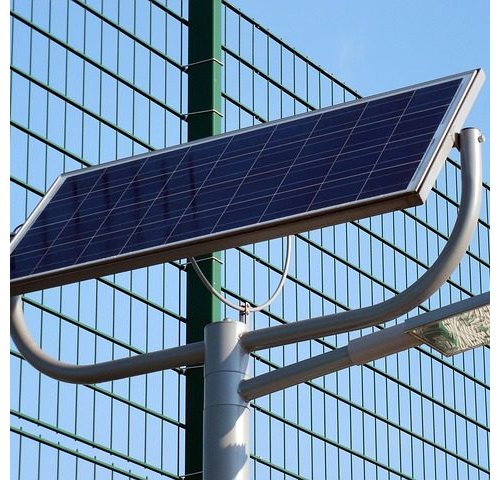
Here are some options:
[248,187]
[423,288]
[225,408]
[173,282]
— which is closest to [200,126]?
[173,282]

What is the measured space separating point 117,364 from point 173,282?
24.2ft

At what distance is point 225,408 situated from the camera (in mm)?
8625

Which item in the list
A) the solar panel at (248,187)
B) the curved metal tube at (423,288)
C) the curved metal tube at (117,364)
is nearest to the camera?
the curved metal tube at (423,288)

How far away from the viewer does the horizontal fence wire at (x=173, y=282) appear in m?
15.6

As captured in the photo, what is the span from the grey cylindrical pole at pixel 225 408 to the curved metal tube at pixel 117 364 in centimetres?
12

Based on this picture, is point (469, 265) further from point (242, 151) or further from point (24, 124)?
point (242, 151)

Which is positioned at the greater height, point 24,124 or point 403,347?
point 24,124

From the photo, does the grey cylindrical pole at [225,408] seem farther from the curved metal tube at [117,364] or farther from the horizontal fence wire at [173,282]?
the horizontal fence wire at [173,282]

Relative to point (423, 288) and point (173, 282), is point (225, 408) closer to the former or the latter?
point (423, 288)

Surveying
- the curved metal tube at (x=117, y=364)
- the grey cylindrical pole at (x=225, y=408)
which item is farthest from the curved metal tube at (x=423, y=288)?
the curved metal tube at (x=117, y=364)

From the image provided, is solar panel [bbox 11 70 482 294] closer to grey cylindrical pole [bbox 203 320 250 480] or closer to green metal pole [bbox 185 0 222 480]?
grey cylindrical pole [bbox 203 320 250 480]

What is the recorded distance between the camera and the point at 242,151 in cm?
989
